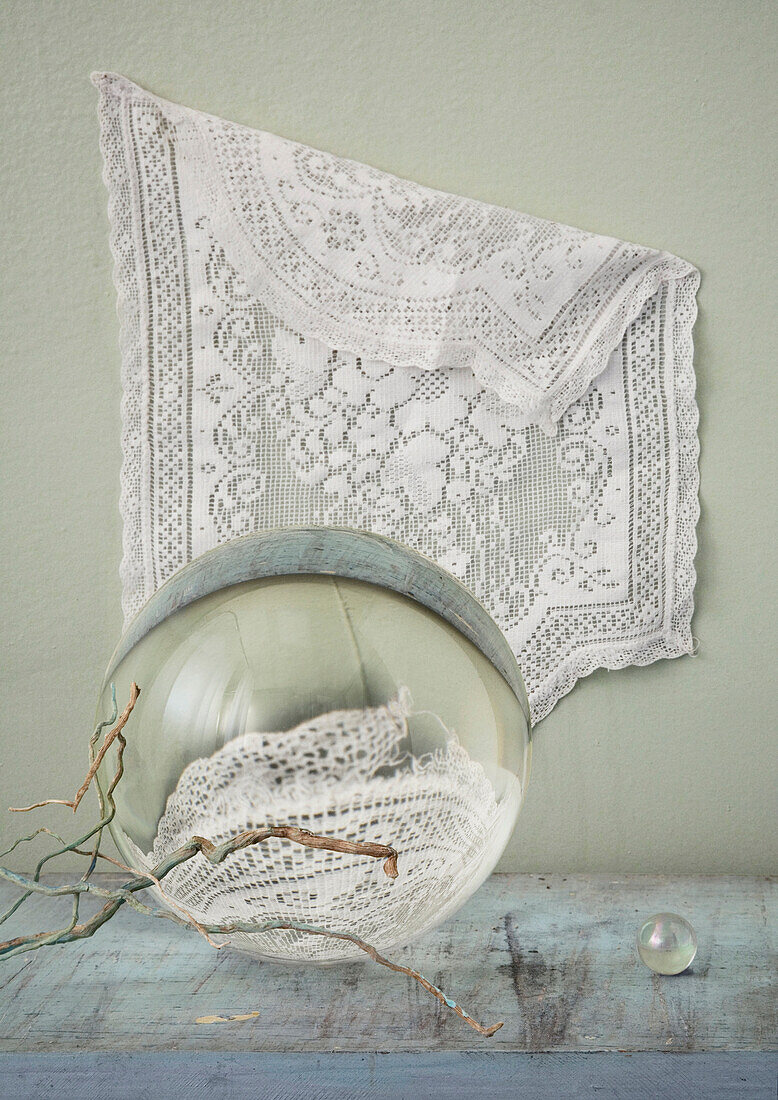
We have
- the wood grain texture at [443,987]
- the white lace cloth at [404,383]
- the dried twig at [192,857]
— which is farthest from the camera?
the white lace cloth at [404,383]

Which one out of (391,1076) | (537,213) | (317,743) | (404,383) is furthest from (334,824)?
(537,213)

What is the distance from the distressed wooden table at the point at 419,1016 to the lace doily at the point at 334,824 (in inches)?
3.5

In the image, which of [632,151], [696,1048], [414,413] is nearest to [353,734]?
[696,1048]

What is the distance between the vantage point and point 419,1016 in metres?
0.64

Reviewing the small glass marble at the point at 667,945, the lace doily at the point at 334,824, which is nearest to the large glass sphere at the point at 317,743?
the lace doily at the point at 334,824

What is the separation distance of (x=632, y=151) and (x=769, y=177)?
16 cm

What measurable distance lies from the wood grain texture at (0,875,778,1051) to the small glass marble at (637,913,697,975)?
0.05 ft

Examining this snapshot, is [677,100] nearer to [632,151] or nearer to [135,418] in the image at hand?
[632,151]

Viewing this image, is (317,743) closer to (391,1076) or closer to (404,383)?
(391,1076)

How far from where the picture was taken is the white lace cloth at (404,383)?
932 millimetres

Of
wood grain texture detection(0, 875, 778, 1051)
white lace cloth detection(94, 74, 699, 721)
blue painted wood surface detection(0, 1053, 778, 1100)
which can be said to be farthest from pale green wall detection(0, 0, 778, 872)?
blue painted wood surface detection(0, 1053, 778, 1100)

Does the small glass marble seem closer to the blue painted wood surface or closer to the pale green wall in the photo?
the blue painted wood surface

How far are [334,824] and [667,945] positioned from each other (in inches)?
13.7

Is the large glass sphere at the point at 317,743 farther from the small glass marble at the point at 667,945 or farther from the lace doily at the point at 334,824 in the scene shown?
the small glass marble at the point at 667,945
